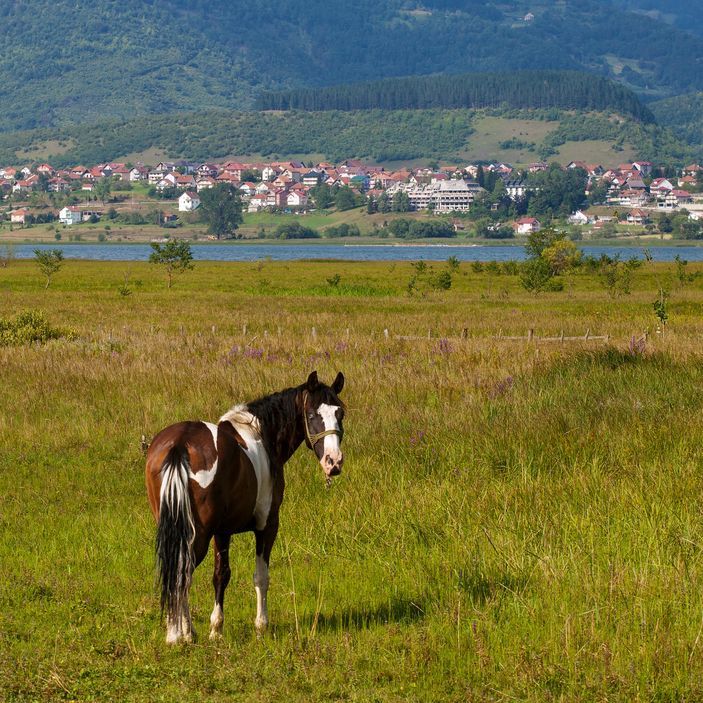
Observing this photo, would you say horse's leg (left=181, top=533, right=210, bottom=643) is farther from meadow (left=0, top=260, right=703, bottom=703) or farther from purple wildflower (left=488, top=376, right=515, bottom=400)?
purple wildflower (left=488, top=376, right=515, bottom=400)

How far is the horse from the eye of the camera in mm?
7664

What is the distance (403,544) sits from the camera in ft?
35.5

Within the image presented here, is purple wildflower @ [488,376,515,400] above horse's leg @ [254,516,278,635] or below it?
below

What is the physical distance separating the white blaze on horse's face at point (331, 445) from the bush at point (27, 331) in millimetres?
24858

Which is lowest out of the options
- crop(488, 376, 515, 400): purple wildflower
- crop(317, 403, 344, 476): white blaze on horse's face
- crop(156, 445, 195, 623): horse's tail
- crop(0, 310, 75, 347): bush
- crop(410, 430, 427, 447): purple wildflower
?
crop(0, 310, 75, 347): bush

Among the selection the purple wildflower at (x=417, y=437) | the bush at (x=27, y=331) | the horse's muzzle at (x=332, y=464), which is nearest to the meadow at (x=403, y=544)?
the purple wildflower at (x=417, y=437)

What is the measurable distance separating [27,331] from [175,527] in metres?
27.7

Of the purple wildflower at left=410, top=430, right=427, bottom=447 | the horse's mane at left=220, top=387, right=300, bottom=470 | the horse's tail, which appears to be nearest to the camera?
the horse's tail

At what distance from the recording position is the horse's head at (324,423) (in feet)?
26.4

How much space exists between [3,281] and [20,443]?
236ft

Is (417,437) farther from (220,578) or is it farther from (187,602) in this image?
(187,602)

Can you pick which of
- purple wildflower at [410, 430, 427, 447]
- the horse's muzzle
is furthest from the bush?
the horse's muzzle

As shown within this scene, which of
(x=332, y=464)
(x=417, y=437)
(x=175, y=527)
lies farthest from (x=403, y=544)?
(x=417, y=437)

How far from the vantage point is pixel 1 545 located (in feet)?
37.9
